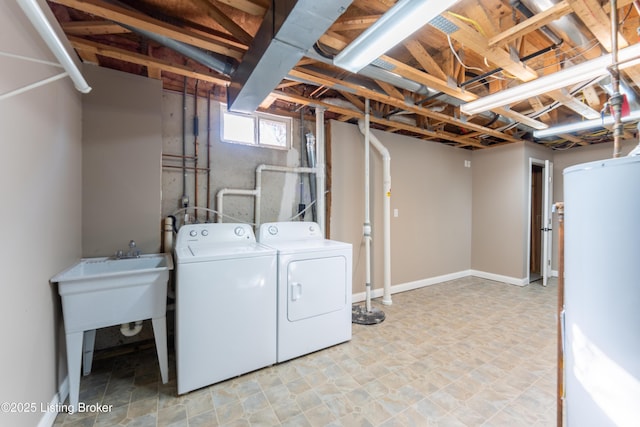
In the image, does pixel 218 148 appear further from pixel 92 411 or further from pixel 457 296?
pixel 457 296

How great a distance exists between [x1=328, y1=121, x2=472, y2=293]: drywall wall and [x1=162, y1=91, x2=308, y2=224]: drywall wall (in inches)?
30.0

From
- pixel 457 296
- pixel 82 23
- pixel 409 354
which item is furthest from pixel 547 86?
pixel 82 23

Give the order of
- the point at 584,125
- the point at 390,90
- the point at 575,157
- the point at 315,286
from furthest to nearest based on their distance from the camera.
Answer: the point at 575,157
the point at 584,125
the point at 390,90
the point at 315,286

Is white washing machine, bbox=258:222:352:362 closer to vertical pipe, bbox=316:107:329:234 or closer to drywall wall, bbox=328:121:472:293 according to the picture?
vertical pipe, bbox=316:107:329:234

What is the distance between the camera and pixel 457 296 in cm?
385

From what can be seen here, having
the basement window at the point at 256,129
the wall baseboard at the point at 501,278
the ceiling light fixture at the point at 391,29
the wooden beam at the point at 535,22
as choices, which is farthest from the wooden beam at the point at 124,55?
the wall baseboard at the point at 501,278

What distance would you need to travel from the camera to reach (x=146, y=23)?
5.36ft

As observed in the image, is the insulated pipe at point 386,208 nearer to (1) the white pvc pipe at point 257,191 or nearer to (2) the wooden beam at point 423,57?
(1) the white pvc pipe at point 257,191

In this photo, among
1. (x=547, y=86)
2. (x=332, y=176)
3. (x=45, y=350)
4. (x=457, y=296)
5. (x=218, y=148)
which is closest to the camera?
(x=45, y=350)

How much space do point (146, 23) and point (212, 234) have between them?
160 cm

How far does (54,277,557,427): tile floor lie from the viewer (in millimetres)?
1641

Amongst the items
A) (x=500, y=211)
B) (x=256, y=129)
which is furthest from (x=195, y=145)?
(x=500, y=211)

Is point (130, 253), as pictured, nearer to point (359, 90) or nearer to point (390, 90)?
point (359, 90)

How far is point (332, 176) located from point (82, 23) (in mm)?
2580
